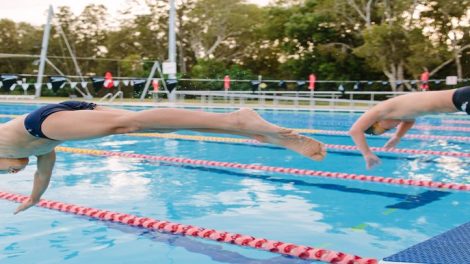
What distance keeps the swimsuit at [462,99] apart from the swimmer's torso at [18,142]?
231 centimetres

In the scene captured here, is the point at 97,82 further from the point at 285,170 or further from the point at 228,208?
the point at 228,208

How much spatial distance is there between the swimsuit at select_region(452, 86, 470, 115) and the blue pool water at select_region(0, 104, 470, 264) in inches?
47.6

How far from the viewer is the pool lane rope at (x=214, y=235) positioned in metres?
3.58

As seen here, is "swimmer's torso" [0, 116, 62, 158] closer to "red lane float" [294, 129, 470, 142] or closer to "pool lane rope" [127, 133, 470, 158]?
"pool lane rope" [127, 133, 470, 158]

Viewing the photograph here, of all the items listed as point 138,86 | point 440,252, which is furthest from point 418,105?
point 138,86

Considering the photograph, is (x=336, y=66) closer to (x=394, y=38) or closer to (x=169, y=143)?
(x=394, y=38)

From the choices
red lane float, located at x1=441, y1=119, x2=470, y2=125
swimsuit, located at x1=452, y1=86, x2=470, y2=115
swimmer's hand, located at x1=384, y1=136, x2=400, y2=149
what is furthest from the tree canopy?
swimsuit, located at x1=452, y1=86, x2=470, y2=115

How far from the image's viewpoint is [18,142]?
3168 mm

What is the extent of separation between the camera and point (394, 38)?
2408 cm

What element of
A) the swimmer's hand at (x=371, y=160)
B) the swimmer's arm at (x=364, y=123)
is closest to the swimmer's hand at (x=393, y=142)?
the swimmer's hand at (x=371, y=160)

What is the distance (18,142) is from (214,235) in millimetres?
1587

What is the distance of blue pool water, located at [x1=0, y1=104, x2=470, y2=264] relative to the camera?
3.85 m

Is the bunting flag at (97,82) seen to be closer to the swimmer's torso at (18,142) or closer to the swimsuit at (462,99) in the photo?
the swimmer's torso at (18,142)

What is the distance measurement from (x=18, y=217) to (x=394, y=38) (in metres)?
21.8
